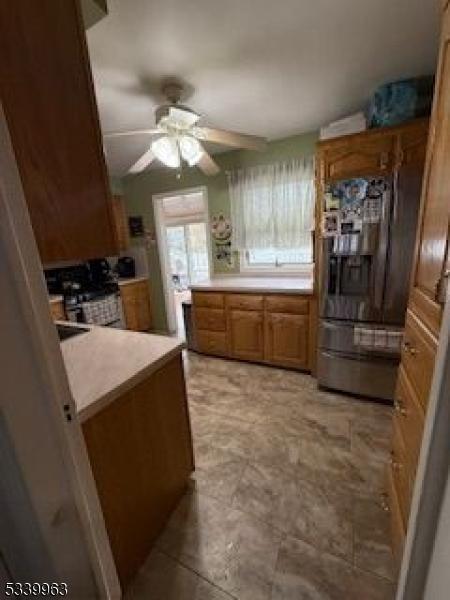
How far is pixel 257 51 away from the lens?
1.58 m

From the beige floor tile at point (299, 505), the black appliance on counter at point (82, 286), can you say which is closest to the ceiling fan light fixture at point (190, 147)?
the black appliance on counter at point (82, 286)

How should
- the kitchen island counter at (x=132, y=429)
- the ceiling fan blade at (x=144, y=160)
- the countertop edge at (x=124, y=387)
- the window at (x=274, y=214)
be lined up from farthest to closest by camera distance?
the window at (x=274, y=214) < the ceiling fan blade at (x=144, y=160) < the kitchen island counter at (x=132, y=429) < the countertop edge at (x=124, y=387)

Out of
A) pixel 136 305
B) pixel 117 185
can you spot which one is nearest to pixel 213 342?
pixel 136 305

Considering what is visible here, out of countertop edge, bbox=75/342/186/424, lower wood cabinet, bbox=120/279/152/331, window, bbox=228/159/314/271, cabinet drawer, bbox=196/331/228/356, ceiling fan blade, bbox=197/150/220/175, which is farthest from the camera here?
lower wood cabinet, bbox=120/279/152/331

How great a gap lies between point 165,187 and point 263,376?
2.80 meters

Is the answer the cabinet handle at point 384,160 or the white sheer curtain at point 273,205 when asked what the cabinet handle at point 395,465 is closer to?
the cabinet handle at point 384,160

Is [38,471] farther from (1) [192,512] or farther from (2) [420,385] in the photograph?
(1) [192,512]

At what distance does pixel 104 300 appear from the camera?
12.4ft

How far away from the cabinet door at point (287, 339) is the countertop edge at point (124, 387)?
1.57 m

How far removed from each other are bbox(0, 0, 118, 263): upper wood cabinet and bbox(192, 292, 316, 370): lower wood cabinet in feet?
7.30

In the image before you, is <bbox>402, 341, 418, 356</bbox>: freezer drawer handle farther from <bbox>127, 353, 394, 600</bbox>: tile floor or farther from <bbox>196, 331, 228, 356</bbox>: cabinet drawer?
<bbox>196, 331, 228, 356</bbox>: cabinet drawer

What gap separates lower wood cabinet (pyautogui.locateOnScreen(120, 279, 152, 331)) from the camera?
418cm

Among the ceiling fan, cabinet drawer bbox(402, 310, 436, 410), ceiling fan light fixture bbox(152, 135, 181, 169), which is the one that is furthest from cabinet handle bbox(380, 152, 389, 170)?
ceiling fan light fixture bbox(152, 135, 181, 169)

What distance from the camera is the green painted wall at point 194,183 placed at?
3.04 m
